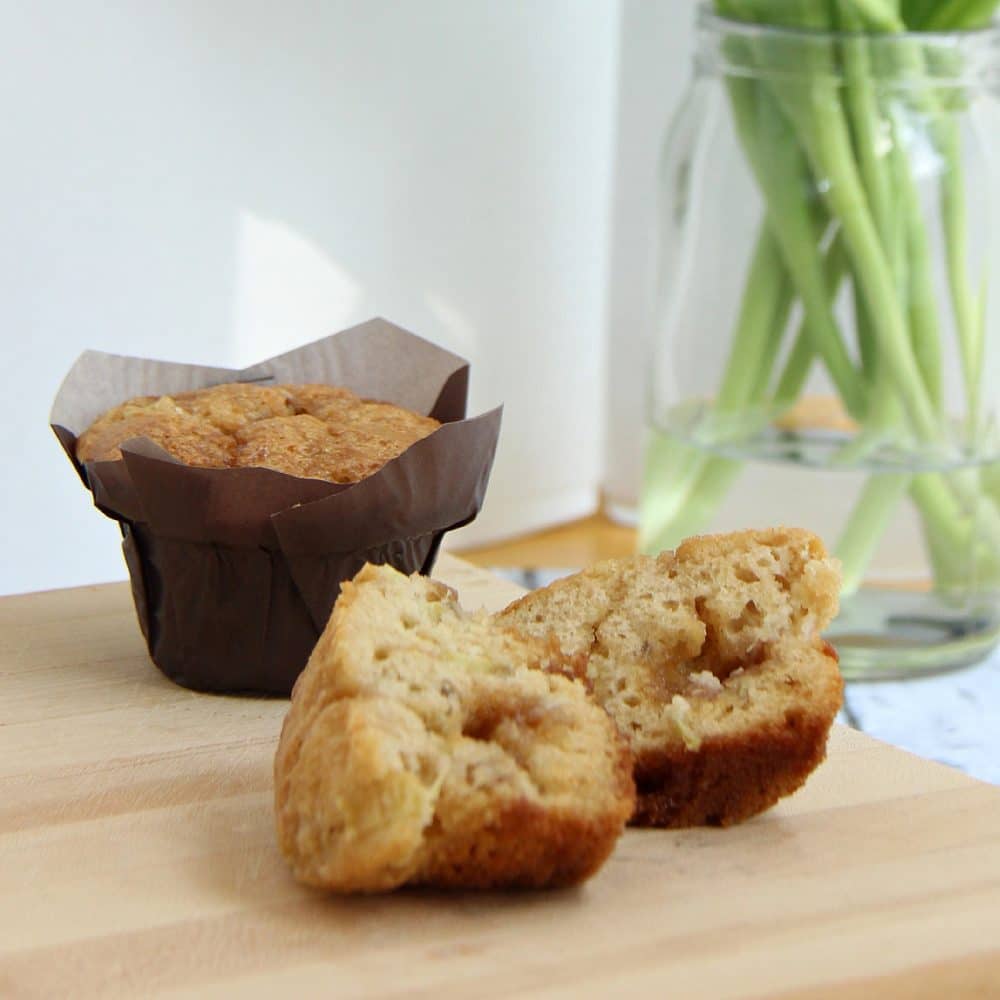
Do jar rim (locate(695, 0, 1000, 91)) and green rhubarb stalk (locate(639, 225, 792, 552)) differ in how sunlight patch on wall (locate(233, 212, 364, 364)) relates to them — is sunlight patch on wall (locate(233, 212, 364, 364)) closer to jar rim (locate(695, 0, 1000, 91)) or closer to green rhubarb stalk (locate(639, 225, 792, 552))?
green rhubarb stalk (locate(639, 225, 792, 552))

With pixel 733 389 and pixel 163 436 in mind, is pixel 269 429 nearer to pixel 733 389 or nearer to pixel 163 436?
pixel 163 436

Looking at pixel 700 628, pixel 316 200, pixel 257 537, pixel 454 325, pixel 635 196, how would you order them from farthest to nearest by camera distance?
pixel 635 196, pixel 454 325, pixel 316 200, pixel 257 537, pixel 700 628

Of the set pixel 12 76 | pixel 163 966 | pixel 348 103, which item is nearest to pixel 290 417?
pixel 163 966

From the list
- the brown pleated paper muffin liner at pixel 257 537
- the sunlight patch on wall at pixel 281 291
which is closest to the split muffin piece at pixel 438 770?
the brown pleated paper muffin liner at pixel 257 537

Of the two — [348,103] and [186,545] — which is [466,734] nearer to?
[186,545]

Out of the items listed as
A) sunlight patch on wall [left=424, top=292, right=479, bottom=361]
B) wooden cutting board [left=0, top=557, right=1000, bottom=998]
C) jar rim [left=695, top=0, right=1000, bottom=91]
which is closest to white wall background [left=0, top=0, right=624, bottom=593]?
sunlight patch on wall [left=424, top=292, right=479, bottom=361]

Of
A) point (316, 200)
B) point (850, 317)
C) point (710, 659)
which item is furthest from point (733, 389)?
point (710, 659)
